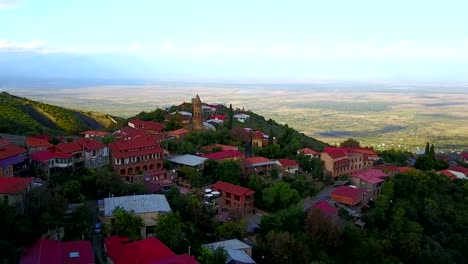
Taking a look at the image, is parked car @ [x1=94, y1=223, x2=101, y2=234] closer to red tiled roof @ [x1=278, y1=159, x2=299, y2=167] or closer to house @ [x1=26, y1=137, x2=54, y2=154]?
house @ [x1=26, y1=137, x2=54, y2=154]

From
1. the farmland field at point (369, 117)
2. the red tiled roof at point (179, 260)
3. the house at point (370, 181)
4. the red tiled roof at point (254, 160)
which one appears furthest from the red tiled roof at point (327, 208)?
the farmland field at point (369, 117)

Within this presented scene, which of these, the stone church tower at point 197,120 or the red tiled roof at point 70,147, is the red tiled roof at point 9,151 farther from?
the stone church tower at point 197,120

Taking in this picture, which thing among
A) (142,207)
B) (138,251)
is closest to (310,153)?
(142,207)

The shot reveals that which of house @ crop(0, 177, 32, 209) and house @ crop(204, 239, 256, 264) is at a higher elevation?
house @ crop(0, 177, 32, 209)

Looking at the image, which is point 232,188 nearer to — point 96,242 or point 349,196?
point 349,196

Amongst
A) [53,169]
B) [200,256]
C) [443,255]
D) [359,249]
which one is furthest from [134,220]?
[443,255]

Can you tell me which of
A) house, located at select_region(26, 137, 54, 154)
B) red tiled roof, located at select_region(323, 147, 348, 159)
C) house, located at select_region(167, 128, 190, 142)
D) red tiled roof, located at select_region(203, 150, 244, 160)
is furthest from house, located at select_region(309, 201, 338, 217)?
house, located at select_region(26, 137, 54, 154)
